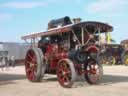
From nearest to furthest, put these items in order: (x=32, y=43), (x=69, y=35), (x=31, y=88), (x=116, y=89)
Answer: (x=116, y=89), (x=31, y=88), (x=69, y=35), (x=32, y=43)

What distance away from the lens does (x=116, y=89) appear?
44.6 feet

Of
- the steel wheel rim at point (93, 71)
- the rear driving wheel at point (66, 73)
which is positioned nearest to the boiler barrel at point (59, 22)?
the steel wheel rim at point (93, 71)

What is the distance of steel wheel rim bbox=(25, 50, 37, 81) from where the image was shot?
56.2ft

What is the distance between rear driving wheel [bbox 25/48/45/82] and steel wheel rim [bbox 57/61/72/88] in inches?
65.3

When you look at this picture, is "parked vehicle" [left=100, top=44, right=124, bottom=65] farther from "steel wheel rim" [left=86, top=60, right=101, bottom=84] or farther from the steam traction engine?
"steel wheel rim" [left=86, top=60, right=101, bottom=84]

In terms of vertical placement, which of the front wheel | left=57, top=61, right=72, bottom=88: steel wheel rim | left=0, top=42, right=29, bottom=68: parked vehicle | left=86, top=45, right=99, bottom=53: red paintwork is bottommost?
left=57, top=61, right=72, bottom=88: steel wheel rim

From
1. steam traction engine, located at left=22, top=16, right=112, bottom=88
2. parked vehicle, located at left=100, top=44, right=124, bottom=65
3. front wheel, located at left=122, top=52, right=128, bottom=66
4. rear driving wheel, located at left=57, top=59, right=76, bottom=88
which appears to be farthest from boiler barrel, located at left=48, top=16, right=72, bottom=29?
parked vehicle, located at left=100, top=44, right=124, bottom=65

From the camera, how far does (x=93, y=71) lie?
51.9 feet

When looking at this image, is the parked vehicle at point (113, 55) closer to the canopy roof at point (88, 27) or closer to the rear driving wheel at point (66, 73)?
the canopy roof at point (88, 27)

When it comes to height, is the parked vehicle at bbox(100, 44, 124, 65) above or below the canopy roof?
below

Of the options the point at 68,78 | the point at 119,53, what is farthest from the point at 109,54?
the point at 68,78

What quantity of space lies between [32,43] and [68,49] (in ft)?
9.82

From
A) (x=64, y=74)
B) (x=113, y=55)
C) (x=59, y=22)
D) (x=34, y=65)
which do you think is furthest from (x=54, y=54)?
(x=113, y=55)

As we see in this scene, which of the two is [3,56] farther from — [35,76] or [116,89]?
[116,89]
